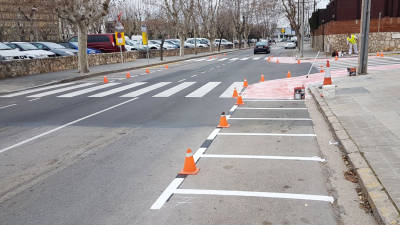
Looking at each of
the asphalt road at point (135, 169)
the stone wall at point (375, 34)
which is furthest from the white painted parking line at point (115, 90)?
the stone wall at point (375, 34)

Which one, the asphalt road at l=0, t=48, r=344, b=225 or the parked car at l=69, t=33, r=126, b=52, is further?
the parked car at l=69, t=33, r=126, b=52

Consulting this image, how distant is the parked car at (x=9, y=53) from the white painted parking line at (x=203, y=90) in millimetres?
13608

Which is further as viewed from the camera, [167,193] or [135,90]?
[135,90]

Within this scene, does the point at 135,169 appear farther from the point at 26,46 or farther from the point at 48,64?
the point at 26,46

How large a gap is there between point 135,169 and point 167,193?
3.89ft

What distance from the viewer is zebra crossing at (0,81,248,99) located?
14.5m

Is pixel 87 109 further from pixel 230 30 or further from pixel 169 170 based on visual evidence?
pixel 230 30

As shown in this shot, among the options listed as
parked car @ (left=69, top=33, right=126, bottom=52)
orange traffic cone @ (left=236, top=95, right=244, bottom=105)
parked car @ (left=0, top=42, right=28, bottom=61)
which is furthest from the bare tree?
orange traffic cone @ (left=236, top=95, right=244, bottom=105)

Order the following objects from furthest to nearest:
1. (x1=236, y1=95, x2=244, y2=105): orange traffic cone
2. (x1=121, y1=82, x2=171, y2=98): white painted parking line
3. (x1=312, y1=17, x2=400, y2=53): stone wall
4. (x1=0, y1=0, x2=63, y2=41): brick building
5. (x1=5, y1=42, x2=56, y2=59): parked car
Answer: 1. (x1=0, y1=0, x2=63, y2=41): brick building
2. (x1=312, y1=17, x2=400, y2=53): stone wall
3. (x1=5, y1=42, x2=56, y2=59): parked car
4. (x1=121, y1=82, x2=171, y2=98): white painted parking line
5. (x1=236, y1=95, x2=244, y2=105): orange traffic cone

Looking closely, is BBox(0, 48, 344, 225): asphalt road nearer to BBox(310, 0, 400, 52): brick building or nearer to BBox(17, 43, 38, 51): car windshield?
BBox(17, 43, 38, 51): car windshield

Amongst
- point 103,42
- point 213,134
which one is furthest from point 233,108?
point 103,42

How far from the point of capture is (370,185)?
486 centimetres

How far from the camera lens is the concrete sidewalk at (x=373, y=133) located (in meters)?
4.57

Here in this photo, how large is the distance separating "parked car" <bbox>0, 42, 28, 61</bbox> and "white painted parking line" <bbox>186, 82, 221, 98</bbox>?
44.6ft
